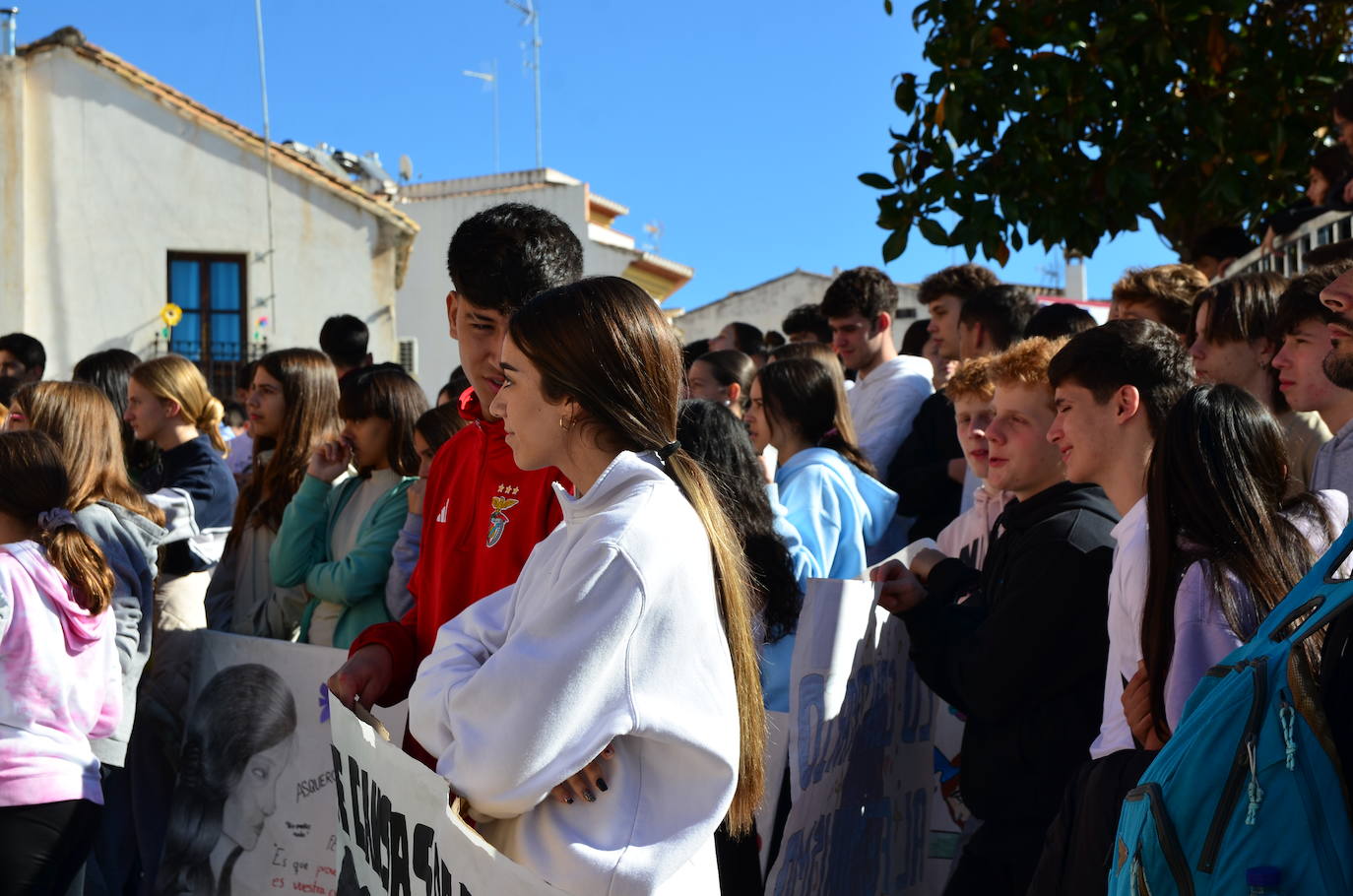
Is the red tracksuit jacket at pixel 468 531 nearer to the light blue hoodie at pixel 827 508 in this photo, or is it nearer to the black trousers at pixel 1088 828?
the black trousers at pixel 1088 828

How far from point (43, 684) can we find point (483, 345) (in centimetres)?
219

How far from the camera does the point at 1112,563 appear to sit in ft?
10.8

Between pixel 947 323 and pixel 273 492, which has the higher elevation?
pixel 947 323

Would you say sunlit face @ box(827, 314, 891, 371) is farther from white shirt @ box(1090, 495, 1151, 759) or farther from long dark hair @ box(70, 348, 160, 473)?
white shirt @ box(1090, 495, 1151, 759)

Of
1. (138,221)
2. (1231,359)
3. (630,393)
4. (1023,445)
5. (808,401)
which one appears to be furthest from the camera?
(138,221)

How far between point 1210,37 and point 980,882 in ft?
14.8

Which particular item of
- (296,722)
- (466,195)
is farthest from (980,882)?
(466,195)

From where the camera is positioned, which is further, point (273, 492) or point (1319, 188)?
point (1319, 188)

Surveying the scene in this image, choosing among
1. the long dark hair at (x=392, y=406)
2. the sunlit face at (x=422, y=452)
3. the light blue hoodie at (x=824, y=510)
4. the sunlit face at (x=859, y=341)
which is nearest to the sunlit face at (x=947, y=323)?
the sunlit face at (x=859, y=341)

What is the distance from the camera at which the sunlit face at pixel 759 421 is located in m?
5.42

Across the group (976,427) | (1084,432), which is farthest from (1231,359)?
(1084,432)

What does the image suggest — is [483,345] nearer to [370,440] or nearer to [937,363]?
[370,440]

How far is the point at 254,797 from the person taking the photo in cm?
509

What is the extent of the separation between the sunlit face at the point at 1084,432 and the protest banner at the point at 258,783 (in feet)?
8.62
